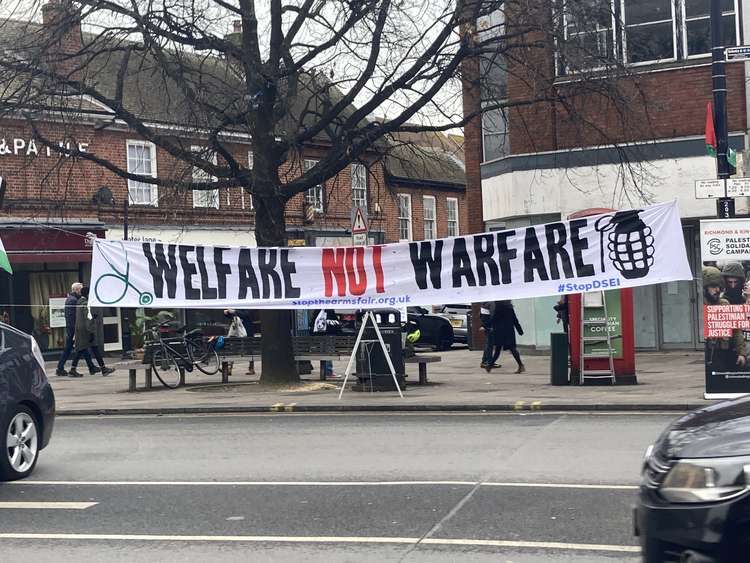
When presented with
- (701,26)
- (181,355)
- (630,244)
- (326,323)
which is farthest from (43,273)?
(630,244)

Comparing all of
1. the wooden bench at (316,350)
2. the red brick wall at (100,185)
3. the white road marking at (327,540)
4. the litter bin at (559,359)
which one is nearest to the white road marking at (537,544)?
the white road marking at (327,540)

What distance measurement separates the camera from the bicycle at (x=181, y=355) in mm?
19788

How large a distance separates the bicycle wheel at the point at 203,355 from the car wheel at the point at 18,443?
33.4ft

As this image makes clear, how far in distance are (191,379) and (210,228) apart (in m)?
12.4

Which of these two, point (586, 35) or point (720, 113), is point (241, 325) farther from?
point (720, 113)

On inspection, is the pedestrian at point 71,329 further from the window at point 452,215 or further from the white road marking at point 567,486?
the window at point 452,215

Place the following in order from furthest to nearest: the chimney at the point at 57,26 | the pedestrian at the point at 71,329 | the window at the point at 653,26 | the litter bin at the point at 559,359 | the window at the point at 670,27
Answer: the pedestrian at the point at 71,329 < the window at the point at 653,26 < the window at the point at 670,27 < the litter bin at the point at 559,359 < the chimney at the point at 57,26

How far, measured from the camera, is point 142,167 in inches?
1234

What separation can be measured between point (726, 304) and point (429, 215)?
30.7 metres

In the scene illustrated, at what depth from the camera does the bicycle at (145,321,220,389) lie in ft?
64.9

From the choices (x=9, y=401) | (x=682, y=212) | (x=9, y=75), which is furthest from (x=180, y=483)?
(x=682, y=212)

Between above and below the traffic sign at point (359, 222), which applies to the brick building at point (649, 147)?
above

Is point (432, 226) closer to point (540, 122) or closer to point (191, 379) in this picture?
point (540, 122)

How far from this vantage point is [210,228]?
1308 inches
